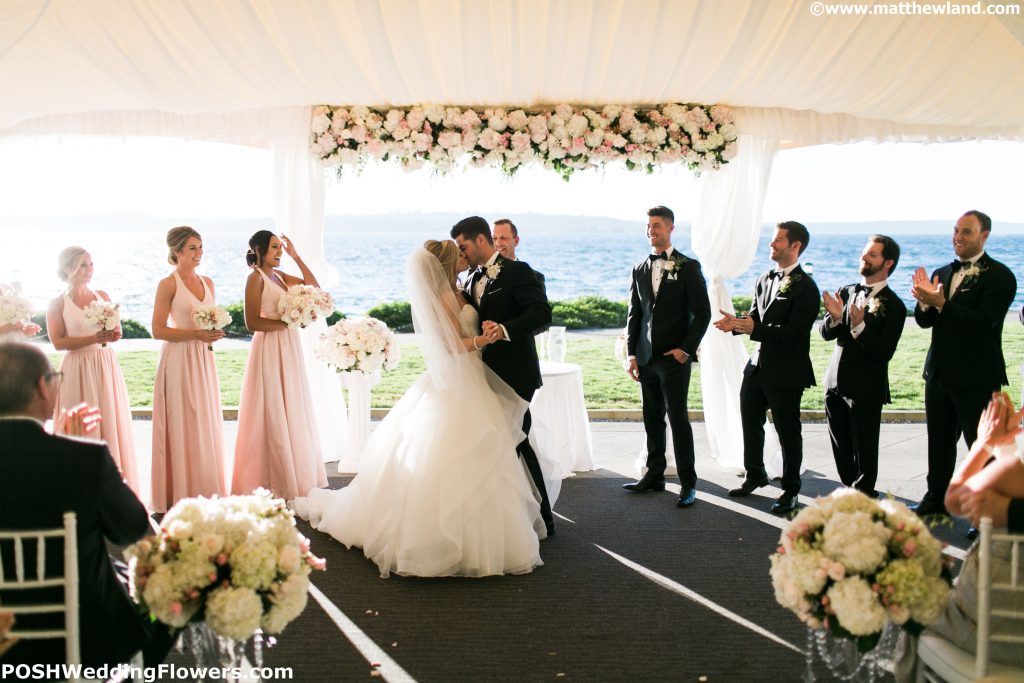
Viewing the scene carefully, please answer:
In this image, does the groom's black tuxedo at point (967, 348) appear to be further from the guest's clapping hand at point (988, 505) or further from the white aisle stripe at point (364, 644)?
the white aisle stripe at point (364, 644)

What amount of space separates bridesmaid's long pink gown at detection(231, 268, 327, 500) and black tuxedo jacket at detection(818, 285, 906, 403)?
3539mm

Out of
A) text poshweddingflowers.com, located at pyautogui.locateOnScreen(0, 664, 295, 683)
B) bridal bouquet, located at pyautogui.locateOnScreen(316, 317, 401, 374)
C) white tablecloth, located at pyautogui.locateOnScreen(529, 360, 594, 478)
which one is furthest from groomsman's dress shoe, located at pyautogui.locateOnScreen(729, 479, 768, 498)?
text poshweddingflowers.com, located at pyautogui.locateOnScreen(0, 664, 295, 683)

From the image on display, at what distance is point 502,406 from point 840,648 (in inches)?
101

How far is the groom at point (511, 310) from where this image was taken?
5098 mm

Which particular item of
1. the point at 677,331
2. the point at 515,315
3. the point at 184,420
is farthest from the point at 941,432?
the point at 184,420

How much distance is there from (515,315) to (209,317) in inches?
77.3

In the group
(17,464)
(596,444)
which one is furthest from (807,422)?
(17,464)

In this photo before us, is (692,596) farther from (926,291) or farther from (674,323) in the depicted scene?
(926,291)

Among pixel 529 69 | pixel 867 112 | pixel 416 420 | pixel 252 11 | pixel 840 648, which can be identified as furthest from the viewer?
pixel 867 112

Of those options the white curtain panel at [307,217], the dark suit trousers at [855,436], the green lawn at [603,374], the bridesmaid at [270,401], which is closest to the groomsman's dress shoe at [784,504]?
the dark suit trousers at [855,436]

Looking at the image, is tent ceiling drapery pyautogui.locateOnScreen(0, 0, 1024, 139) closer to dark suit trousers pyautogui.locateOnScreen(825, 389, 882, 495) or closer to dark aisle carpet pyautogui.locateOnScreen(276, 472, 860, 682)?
dark suit trousers pyautogui.locateOnScreen(825, 389, 882, 495)

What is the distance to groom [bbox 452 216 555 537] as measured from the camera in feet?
16.7

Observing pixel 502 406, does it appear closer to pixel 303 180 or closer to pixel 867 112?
pixel 303 180

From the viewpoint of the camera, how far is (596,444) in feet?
26.7
